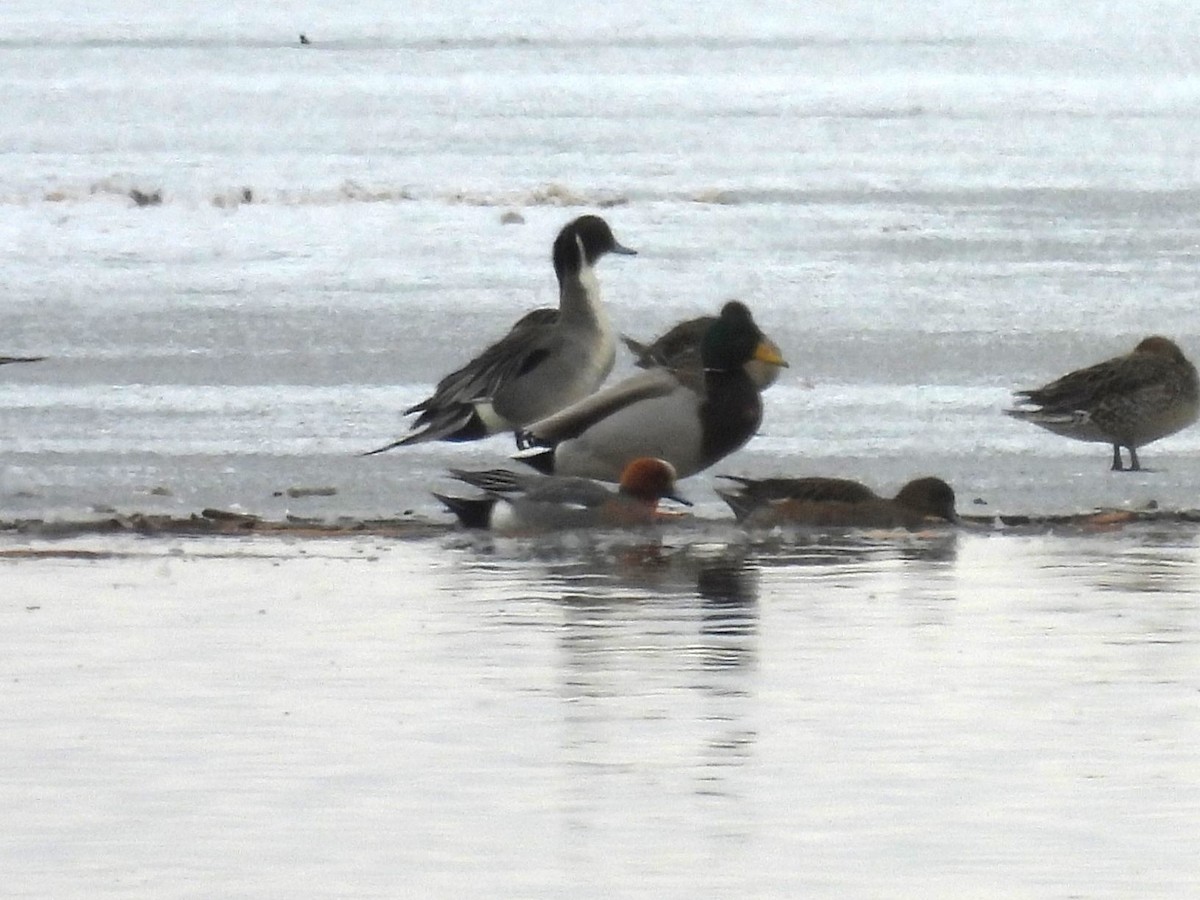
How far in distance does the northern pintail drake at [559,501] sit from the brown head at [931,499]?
66cm

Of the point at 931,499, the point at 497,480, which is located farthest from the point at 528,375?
the point at 931,499

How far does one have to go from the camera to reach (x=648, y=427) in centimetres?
889

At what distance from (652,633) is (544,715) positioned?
3.23 ft

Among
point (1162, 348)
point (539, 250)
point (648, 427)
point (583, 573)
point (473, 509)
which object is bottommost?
point (583, 573)

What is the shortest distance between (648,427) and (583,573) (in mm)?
1454

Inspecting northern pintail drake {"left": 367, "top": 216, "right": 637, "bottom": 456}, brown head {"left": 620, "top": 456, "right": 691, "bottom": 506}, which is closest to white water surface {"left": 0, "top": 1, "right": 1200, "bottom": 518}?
northern pintail drake {"left": 367, "top": 216, "right": 637, "bottom": 456}

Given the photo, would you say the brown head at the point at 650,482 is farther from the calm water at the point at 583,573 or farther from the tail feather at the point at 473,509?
the tail feather at the point at 473,509

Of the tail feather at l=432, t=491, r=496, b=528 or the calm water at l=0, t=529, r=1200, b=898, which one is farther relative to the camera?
the tail feather at l=432, t=491, r=496, b=528

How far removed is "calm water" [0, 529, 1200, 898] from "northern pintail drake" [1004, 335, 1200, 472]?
5.93 ft

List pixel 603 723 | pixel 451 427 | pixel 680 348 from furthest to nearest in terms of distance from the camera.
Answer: pixel 680 348 < pixel 451 427 < pixel 603 723

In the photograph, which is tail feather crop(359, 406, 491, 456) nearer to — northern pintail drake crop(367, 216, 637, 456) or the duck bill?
northern pintail drake crop(367, 216, 637, 456)

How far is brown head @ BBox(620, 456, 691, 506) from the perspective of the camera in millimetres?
8312

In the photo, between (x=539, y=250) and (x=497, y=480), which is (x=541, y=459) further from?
(x=539, y=250)

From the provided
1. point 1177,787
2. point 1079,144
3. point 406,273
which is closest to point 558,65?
point 1079,144
